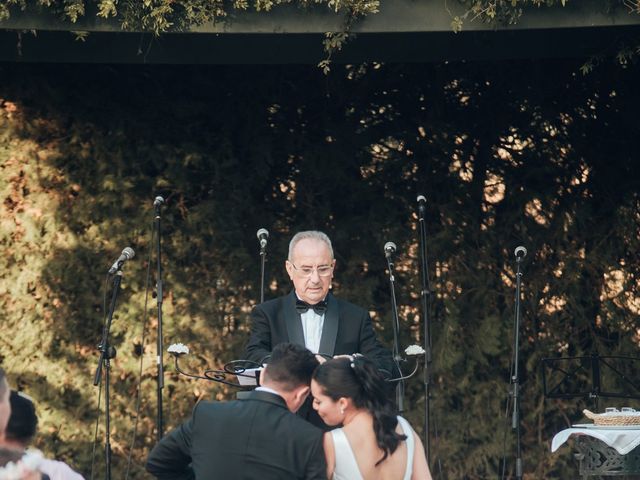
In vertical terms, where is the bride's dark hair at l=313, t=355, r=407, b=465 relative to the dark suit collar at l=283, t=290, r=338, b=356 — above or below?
below

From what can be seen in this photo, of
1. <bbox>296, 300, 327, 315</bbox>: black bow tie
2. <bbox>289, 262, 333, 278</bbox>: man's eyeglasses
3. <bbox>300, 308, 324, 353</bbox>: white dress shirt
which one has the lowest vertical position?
<bbox>300, 308, 324, 353</bbox>: white dress shirt

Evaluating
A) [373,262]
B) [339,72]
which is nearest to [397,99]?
[339,72]

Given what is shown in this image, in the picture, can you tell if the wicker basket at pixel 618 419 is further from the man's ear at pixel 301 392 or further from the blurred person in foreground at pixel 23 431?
the blurred person in foreground at pixel 23 431

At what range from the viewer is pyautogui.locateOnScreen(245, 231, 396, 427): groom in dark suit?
496cm

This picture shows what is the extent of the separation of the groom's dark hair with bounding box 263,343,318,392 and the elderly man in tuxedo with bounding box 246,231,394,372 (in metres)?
1.03

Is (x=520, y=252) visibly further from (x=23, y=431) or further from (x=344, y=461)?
(x=23, y=431)

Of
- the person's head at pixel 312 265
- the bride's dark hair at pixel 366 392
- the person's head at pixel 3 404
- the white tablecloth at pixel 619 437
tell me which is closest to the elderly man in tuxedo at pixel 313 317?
the person's head at pixel 312 265

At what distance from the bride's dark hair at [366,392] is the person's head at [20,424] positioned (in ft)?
3.47

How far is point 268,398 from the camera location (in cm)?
371

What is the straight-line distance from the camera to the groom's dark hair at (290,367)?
3.77 metres

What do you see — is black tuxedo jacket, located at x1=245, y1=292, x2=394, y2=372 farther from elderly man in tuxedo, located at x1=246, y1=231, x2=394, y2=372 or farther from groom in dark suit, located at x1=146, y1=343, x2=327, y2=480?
groom in dark suit, located at x1=146, y1=343, x2=327, y2=480

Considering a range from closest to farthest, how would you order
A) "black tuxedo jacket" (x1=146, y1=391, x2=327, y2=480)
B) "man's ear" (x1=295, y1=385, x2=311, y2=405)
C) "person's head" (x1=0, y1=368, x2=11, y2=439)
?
"person's head" (x1=0, y1=368, x2=11, y2=439)
"black tuxedo jacket" (x1=146, y1=391, x2=327, y2=480)
"man's ear" (x1=295, y1=385, x2=311, y2=405)

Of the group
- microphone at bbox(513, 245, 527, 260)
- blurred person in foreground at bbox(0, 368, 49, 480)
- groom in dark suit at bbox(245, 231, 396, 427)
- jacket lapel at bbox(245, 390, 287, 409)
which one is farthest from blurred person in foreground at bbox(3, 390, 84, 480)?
microphone at bbox(513, 245, 527, 260)

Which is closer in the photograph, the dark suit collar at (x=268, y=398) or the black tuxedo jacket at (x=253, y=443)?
the black tuxedo jacket at (x=253, y=443)
